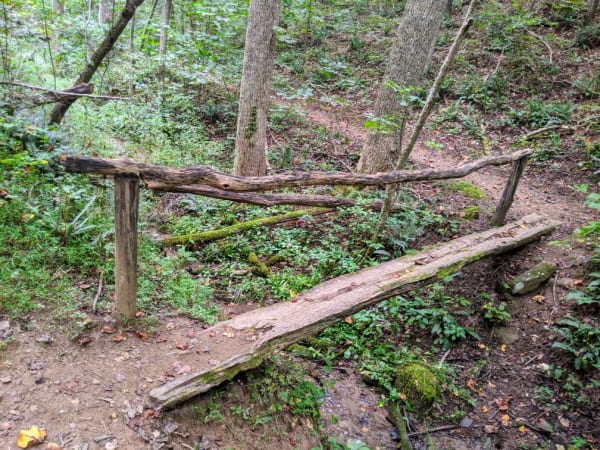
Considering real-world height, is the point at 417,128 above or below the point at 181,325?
above

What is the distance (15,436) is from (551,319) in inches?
240

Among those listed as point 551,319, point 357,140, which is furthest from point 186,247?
point 357,140

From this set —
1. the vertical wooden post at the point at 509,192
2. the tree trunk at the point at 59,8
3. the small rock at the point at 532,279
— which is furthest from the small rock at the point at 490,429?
the tree trunk at the point at 59,8

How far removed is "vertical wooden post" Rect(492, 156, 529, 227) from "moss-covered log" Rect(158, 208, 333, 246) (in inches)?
123

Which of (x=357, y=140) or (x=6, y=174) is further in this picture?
(x=357, y=140)

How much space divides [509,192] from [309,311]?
4683 millimetres

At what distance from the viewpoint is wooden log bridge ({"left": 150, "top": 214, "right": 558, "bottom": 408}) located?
10.6 feet

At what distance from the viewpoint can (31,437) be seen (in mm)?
2514

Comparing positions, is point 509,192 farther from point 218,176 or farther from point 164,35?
point 164,35

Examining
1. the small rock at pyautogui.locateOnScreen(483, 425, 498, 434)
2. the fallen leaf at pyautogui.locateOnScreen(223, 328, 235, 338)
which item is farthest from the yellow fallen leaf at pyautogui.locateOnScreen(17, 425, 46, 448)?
the small rock at pyautogui.locateOnScreen(483, 425, 498, 434)

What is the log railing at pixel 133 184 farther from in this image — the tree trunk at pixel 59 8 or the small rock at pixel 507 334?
the tree trunk at pixel 59 8

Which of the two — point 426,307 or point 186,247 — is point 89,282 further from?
point 426,307

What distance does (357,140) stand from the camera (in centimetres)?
1113

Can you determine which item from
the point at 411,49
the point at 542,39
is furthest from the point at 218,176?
the point at 542,39
